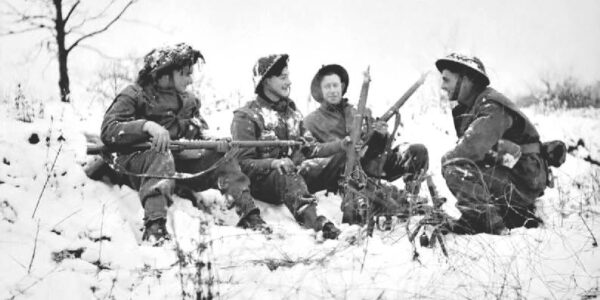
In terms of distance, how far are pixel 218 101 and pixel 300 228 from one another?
21.7 feet

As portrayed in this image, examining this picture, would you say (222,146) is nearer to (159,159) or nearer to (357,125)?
(159,159)

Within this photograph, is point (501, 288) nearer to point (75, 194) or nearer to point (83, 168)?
point (75, 194)

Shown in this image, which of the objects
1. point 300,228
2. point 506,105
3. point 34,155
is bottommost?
point 300,228

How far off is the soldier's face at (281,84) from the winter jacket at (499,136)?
1.86 meters

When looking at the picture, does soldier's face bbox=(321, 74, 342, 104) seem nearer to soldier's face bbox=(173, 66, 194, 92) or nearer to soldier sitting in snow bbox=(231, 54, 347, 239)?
soldier sitting in snow bbox=(231, 54, 347, 239)

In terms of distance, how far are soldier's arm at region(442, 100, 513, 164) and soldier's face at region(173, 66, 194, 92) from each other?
2525mm

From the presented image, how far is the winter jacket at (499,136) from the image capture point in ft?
14.0

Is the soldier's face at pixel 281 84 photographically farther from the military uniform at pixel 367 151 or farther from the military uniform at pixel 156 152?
the military uniform at pixel 156 152

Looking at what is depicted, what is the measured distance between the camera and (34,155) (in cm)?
400

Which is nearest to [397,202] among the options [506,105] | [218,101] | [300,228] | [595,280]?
[300,228]

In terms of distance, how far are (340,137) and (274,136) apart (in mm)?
954

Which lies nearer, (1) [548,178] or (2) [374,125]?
(1) [548,178]

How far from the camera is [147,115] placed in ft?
14.6

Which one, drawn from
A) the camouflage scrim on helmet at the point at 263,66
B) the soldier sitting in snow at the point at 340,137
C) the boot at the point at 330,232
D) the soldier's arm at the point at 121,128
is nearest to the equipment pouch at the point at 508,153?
the soldier sitting in snow at the point at 340,137
